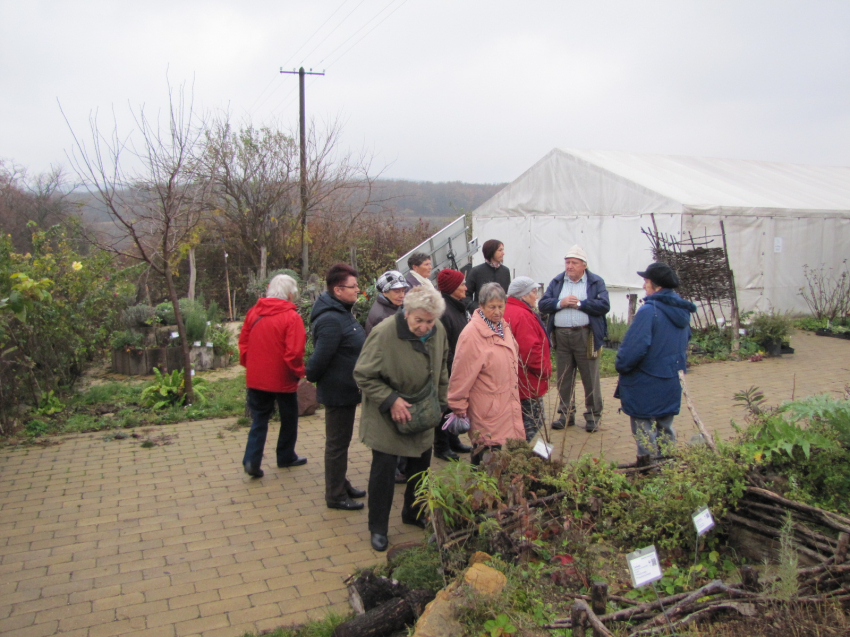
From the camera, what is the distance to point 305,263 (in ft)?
54.7

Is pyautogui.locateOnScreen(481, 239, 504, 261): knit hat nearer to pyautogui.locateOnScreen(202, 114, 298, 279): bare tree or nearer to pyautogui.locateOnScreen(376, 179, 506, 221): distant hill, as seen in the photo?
pyautogui.locateOnScreen(202, 114, 298, 279): bare tree

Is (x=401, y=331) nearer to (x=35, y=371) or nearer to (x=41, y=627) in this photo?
(x=41, y=627)

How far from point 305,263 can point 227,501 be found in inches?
478

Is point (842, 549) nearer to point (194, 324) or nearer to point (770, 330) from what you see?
point (194, 324)

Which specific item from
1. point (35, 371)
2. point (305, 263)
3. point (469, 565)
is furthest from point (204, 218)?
point (469, 565)

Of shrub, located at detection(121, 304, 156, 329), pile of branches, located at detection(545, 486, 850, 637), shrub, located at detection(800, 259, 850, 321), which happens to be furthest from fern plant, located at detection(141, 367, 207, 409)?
shrub, located at detection(800, 259, 850, 321)

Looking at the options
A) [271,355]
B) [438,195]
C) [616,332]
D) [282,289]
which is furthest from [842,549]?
[438,195]

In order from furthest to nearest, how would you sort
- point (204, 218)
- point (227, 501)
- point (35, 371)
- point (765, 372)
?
point (204, 218), point (765, 372), point (35, 371), point (227, 501)

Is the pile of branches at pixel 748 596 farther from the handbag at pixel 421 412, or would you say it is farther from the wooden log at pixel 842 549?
the handbag at pixel 421 412

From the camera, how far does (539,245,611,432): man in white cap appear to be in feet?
20.9

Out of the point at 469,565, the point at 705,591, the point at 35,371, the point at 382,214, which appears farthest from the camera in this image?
the point at 382,214

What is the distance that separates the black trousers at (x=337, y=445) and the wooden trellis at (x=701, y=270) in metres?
7.99

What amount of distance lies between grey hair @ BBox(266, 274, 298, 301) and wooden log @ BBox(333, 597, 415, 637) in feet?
9.00

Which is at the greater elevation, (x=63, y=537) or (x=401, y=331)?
(x=401, y=331)
